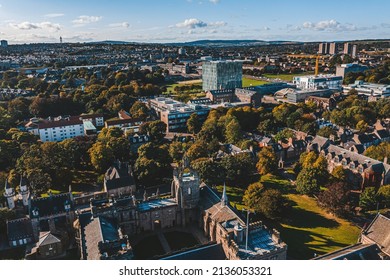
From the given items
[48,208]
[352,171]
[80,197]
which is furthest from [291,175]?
[48,208]

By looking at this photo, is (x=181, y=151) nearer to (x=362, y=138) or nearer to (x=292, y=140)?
(x=292, y=140)

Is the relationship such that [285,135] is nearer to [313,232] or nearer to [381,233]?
[313,232]

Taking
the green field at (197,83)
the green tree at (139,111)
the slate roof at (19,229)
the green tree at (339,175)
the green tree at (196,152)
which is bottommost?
the slate roof at (19,229)

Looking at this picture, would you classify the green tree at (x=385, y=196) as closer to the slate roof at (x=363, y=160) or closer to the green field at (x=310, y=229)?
the green field at (x=310, y=229)

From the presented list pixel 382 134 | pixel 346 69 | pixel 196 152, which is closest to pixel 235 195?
pixel 196 152

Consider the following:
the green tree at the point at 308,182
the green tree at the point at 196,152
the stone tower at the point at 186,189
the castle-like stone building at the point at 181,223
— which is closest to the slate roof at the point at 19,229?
the castle-like stone building at the point at 181,223

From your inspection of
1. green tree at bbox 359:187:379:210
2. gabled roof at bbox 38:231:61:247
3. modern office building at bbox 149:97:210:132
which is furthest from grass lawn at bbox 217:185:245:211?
modern office building at bbox 149:97:210:132

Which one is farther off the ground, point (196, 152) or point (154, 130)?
point (154, 130)
